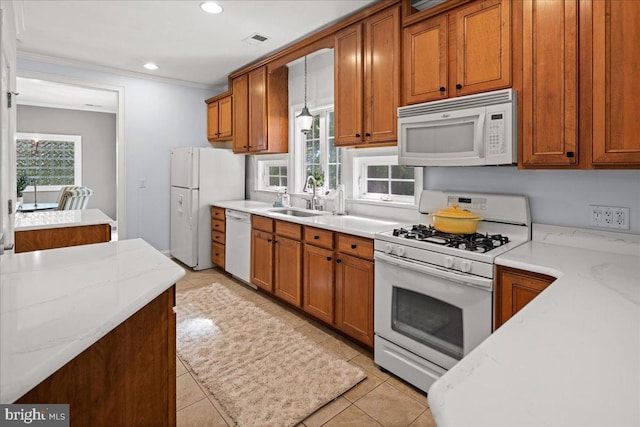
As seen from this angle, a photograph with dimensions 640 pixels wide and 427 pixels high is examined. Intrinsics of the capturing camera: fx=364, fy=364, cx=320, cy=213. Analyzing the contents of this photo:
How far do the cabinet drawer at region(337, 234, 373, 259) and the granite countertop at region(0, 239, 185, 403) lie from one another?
4.37 ft

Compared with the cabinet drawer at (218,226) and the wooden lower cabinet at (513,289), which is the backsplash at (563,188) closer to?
the wooden lower cabinet at (513,289)

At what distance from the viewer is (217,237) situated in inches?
176

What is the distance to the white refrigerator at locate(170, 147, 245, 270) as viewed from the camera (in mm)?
4492

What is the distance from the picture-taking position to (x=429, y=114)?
7.64 feet

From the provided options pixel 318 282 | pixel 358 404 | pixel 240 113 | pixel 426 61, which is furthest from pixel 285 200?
pixel 358 404

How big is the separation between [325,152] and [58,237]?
2424mm

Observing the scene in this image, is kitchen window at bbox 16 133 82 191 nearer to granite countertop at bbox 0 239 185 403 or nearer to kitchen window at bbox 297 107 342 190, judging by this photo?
kitchen window at bbox 297 107 342 190

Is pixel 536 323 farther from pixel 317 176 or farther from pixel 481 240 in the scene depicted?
pixel 317 176

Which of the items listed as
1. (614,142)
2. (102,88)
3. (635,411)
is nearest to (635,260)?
(614,142)

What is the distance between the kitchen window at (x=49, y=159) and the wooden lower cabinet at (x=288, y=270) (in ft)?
21.6

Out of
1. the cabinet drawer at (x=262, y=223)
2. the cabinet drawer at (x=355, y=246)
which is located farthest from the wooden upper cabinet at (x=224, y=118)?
the cabinet drawer at (x=355, y=246)

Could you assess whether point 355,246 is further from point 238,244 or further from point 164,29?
point 164,29

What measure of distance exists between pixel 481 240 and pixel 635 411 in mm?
1501

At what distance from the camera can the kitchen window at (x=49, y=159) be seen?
7.33 meters
